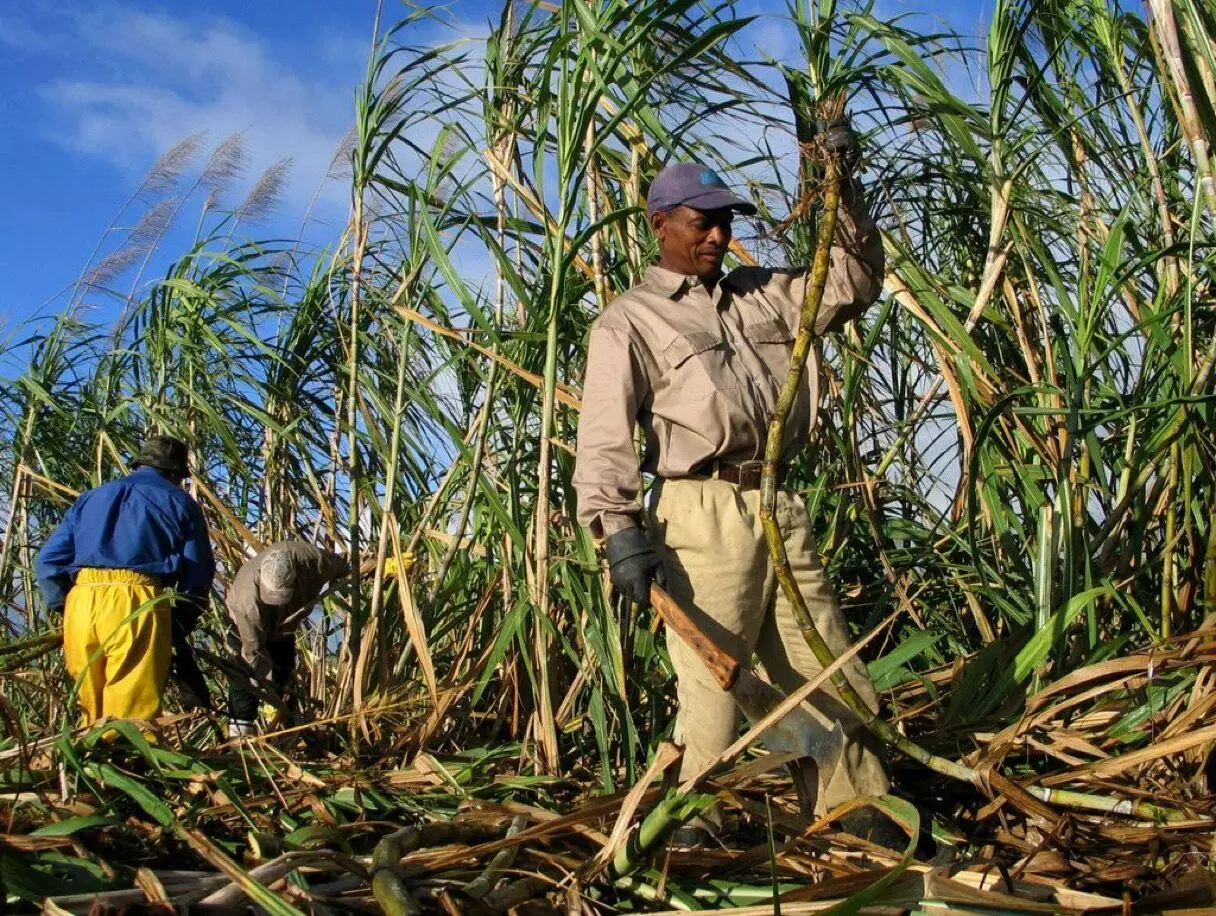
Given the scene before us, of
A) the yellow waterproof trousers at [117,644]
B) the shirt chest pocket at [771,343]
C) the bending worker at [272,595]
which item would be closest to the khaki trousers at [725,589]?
the shirt chest pocket at [771,343]

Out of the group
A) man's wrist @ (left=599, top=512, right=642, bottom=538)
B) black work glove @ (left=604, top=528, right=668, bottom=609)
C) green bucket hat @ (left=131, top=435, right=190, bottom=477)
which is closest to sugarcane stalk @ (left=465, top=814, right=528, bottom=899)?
black work glove @ (left=604, top=528, right=668, bottom=609)

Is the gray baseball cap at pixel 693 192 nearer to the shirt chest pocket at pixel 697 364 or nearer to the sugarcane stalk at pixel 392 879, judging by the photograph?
the shirt chest pocket at pixel 697 364

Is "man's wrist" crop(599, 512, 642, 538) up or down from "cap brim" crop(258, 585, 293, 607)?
up

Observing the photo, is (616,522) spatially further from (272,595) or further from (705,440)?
(272,595)

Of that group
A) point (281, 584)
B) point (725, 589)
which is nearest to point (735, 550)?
point (725, 589)

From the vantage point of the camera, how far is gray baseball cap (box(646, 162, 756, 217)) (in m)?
2.69

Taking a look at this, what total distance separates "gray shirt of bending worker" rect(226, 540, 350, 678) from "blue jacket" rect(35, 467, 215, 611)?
23 cm

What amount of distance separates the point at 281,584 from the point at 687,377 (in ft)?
7.96

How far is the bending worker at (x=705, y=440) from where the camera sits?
103 inches

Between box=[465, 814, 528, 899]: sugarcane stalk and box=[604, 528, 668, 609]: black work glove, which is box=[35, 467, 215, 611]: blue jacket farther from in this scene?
box=[465, 814, 528, 899]: sugarcane stalk

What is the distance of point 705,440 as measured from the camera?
2650 mm

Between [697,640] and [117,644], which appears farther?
[117,644]

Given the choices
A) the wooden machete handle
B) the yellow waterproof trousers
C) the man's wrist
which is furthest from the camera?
the yellow waterproof trousers

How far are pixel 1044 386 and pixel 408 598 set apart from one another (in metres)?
1.64
